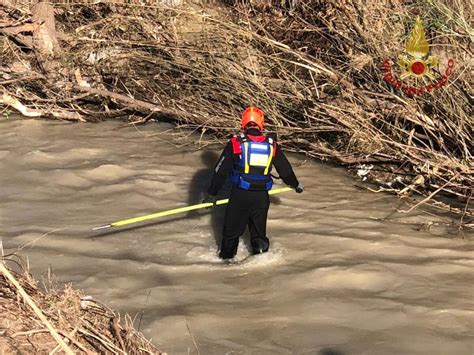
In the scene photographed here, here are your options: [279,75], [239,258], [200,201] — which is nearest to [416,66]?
[279,75]

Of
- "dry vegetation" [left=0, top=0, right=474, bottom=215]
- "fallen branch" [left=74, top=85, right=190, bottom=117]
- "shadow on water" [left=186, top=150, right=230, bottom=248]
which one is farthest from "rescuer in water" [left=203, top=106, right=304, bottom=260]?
"fallen branch" [left=74, top=85, right=190, bottom=117]

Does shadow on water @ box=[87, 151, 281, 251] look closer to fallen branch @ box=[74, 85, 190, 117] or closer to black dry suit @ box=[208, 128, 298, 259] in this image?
black dry suit @ box=[208, 128, 298, 259]

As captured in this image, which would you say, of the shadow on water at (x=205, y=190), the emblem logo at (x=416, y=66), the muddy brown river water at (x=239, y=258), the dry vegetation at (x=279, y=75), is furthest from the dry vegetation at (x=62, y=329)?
the emblem logo at (x=416, y=66)

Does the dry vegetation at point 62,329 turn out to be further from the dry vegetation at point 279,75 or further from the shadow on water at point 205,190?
the dry vegetation at point 279,75

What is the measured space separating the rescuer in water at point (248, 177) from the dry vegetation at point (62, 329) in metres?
2.23

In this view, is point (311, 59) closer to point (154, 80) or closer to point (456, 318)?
point (154, 80)

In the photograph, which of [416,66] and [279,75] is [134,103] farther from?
[416,66]

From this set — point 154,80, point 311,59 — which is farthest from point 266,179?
point 154,80

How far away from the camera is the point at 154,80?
9.70m

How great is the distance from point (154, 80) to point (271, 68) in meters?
1.92

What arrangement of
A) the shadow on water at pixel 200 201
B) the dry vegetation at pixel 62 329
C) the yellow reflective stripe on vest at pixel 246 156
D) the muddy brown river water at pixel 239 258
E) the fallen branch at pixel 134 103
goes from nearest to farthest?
the dry vegetation at pixel 62 329, the muddy brown river water at pixel 239 258, the yellow reflective stripe on vest at pixel 246 156, the shadow on water at pixel 200 201, the fallen branch at pixel 134 103

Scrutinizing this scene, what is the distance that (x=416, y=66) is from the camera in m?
7.58

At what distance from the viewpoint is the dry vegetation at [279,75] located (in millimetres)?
7586

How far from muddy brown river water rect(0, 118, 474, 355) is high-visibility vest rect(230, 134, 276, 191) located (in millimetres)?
677
